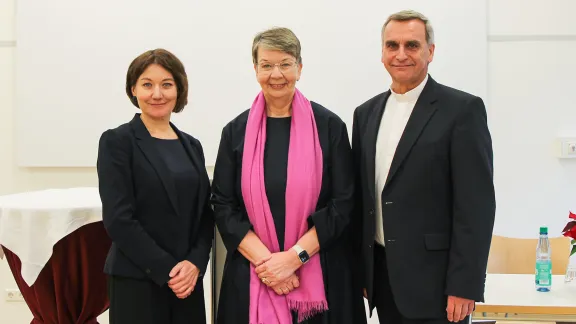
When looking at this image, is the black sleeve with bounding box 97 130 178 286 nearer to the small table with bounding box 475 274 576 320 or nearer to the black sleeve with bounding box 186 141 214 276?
the black sleeve with bounding box 186 141 214 276

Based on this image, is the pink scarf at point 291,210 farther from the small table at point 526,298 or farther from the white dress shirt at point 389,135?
the small table at point 526,298

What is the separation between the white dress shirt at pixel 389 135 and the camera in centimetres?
213

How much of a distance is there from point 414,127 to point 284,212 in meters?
0.57

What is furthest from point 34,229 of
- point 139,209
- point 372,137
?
point 372,137

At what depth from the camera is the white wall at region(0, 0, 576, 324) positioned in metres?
4.25

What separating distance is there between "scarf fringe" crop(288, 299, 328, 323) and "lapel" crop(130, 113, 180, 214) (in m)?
0.57

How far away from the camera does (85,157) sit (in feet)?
14.3

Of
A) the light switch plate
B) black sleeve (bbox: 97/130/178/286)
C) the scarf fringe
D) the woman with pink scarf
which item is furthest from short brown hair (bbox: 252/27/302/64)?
the light switch plate

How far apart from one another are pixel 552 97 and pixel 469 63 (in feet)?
2.21

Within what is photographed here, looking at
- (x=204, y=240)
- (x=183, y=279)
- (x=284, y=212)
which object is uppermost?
(x=284, y=212)

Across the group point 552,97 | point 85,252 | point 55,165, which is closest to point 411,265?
point 85,252

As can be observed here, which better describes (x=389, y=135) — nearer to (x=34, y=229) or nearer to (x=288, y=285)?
(x=288, y=285)

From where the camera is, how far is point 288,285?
86.4 inches

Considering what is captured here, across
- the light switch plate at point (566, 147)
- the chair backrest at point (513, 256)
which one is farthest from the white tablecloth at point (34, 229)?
the light switch plate at point (566, 147)
